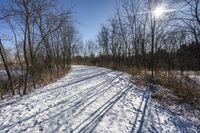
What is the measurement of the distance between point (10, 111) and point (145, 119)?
4.10m

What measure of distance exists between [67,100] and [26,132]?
2697mm

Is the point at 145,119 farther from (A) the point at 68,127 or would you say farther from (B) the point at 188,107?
(B) the point at 188,107

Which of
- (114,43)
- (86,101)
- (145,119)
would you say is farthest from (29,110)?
(114,43)

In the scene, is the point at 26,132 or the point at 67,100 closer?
the point at 26,132

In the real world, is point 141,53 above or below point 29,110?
above

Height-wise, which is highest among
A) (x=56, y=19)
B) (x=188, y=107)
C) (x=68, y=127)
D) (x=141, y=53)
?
(x=56, y=19)

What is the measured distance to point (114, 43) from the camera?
32.8 metres

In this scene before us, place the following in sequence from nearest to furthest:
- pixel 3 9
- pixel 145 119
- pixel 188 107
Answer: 1. pixel 145 119
2. pixel 188 107
3. pixel 3 9

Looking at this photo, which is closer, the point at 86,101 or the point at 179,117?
the point at 179,117

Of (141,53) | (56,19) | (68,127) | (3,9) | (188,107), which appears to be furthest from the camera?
(141,53)

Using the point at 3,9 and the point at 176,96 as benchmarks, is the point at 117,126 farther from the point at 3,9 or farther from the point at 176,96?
the point at 3,9

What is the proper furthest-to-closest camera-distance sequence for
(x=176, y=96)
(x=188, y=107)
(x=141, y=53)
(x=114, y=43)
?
(x=114, y=43), (x=141, y=53), (x=176, y=96), (x=188, y=107)

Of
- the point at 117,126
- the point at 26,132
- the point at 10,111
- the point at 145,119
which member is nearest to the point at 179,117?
the point at 145,119

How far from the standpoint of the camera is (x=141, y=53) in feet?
79.5
